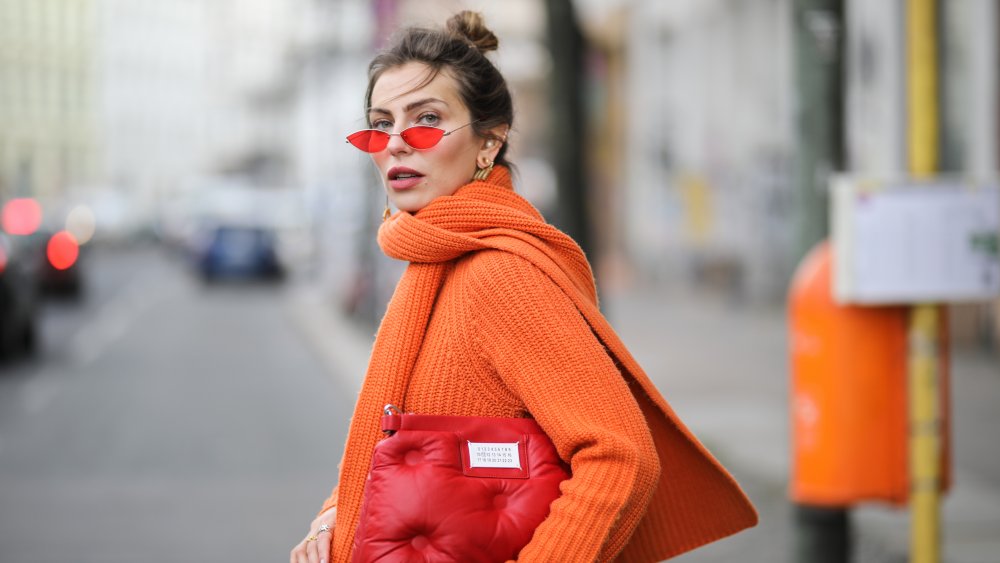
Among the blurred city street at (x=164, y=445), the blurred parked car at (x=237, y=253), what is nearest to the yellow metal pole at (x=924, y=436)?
the blurred city street at (x=164, y=445)

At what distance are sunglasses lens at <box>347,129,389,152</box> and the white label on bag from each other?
1.83 feet

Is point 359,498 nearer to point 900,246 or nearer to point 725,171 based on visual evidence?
point 900,246

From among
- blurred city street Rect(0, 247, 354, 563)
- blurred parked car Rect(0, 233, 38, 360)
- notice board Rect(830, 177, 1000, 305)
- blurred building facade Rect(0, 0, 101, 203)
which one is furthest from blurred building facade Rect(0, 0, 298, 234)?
notice board Rect(830, 177, 1000, 305)

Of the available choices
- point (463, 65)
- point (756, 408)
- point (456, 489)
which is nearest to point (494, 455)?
point (456, 489)

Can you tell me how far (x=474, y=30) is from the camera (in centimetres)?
245

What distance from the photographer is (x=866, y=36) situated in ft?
52.5

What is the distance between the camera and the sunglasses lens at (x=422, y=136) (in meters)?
2.28

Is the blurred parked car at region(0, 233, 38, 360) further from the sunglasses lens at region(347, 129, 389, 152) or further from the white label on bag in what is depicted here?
the white label on bag

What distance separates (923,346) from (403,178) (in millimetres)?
3021

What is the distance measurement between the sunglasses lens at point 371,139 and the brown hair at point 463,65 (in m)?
0.10

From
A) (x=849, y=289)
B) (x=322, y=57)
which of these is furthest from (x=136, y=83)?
(x=849, y=289)

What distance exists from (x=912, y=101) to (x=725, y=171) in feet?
63.8

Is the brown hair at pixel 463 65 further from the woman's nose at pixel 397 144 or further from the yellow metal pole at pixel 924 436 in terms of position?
the yellow metal pole at pixel 924 436

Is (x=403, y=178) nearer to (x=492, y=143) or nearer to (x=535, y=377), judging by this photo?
(x=492, y=143)
